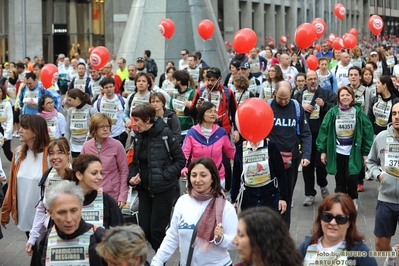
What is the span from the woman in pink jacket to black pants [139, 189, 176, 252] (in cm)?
117

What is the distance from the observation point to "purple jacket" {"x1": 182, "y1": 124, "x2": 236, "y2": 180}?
9344 mm

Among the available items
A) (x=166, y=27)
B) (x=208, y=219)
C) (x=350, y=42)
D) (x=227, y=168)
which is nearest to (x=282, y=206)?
(x=208, y=219)

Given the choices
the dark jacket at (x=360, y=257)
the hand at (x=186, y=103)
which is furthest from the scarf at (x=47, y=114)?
the dark jacket at (x=360, y=257)

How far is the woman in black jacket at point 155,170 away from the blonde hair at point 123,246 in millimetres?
3311

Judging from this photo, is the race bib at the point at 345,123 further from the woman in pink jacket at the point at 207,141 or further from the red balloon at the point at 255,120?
the red balloon at the point at 255,120

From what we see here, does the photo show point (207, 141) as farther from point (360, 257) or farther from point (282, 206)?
point (360, 257)

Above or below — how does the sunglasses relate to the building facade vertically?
below

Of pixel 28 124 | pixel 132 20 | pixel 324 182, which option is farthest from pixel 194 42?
pixel 28 124

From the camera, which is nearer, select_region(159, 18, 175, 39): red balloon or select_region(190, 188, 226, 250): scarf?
select_region(190, 188, 226, 250): scarf

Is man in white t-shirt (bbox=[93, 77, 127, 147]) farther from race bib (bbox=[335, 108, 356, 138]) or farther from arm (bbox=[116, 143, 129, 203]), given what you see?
arm (bbox=[116, 143, 129, 203])

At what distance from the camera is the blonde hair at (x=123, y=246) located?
15.2ft

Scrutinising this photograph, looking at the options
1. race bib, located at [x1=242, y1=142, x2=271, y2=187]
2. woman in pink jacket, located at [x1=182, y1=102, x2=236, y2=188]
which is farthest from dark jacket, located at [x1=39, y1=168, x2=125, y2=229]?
woman in pink jacket, located at [x1=182, y1=102, x2=236, y2=188]

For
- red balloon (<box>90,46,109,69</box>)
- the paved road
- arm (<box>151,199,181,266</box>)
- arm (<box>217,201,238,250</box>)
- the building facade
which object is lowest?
the paved road

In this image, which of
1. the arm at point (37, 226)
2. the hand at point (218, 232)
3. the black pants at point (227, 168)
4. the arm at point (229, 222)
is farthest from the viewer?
the black pants at point (227, 168)
